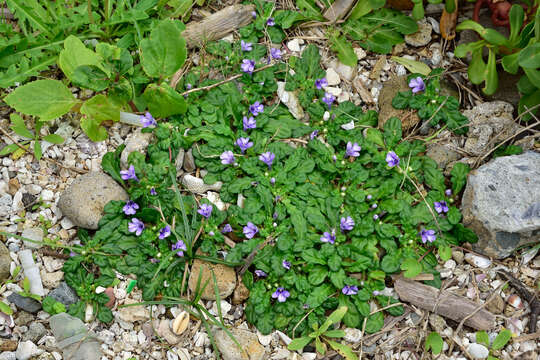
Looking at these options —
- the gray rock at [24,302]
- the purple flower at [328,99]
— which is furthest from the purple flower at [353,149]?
the gray rock at [24,302]

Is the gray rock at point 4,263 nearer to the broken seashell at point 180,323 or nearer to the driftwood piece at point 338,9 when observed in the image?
the broken seashell at point 180,323

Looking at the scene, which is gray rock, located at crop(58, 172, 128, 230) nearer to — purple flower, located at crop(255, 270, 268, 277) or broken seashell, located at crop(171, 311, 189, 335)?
broken seashell, located at crop(171, 311, 189, 335)

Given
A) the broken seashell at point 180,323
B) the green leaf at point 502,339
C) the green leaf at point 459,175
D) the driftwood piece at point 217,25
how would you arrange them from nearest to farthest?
1. the green leaf at point 502,339
2. the broken seashell at point 180,323
3. the green leaf at point 459,175
4. the driftwood piece at point 217,25

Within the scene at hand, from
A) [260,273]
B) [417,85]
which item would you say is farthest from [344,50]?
[260,273]

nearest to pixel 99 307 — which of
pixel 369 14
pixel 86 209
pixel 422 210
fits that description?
pixel 86 209

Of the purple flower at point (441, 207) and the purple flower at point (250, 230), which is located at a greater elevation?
the purple flower at point (250, 230)

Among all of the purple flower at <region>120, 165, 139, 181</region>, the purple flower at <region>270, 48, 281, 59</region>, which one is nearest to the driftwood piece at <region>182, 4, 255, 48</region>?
the purple flower at <region>270, 48, 281, 59</region>
